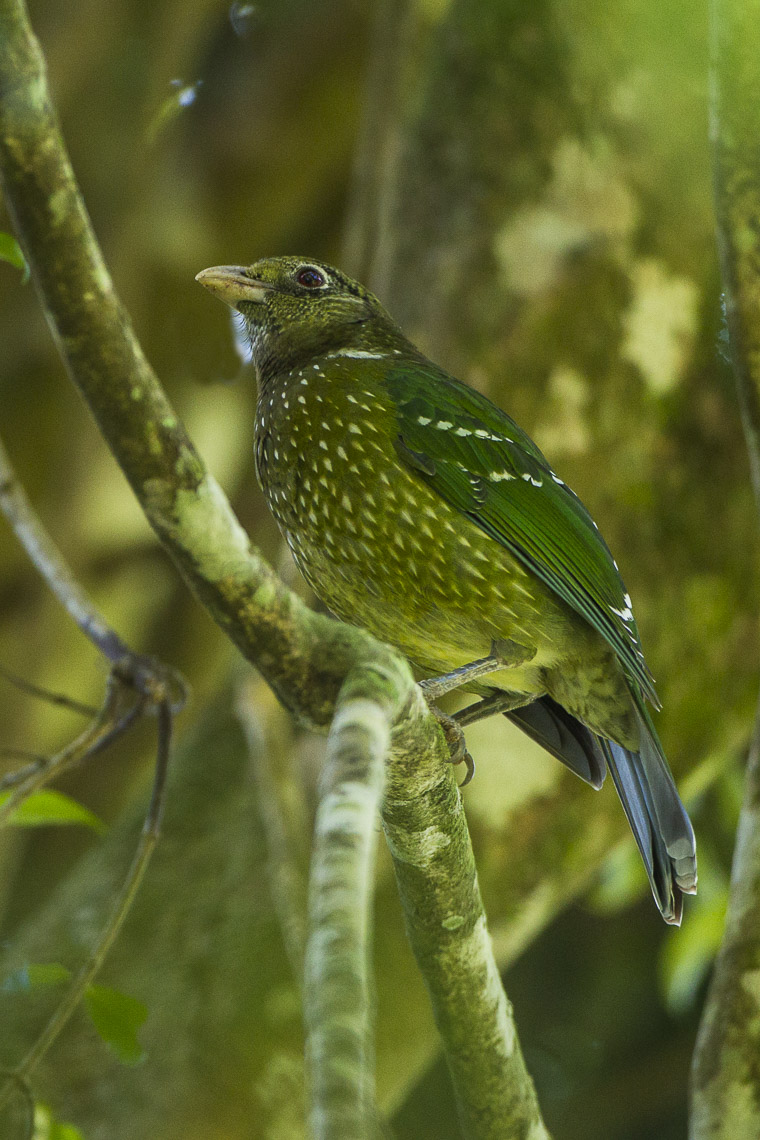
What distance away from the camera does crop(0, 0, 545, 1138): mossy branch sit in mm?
1646

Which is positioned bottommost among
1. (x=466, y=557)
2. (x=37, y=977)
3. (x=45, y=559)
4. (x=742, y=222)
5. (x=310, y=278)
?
(x=37, y=977)

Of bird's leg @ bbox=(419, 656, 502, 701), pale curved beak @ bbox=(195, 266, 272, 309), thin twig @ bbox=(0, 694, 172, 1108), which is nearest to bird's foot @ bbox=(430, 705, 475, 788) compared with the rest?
bird's leg @ bbox=(419, 656, 502, 701)

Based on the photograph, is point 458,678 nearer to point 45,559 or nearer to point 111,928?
point 111,928

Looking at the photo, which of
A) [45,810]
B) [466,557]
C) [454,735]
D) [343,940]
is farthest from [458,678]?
[343,940]

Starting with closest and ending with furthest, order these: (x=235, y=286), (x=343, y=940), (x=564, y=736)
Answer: (x=343, y=940), (x=564, y=736), (x=235, y=286)

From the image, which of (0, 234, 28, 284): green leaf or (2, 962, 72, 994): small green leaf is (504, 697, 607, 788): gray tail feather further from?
Answer: (0, 234, 28, 284): green leaf

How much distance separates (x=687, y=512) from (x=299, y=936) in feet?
6.54

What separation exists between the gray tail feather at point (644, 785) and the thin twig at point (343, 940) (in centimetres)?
134

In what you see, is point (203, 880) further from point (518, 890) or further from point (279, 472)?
point (279, 472)

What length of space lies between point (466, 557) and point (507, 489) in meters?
0.22

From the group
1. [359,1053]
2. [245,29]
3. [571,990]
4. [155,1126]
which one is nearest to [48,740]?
[571,990]

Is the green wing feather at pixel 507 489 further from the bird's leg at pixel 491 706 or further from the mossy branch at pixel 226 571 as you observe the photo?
the mossy branch at pixel 226 571

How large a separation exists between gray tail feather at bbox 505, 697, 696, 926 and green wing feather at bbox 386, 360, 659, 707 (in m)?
0.17

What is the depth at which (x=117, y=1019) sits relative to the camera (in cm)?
196
